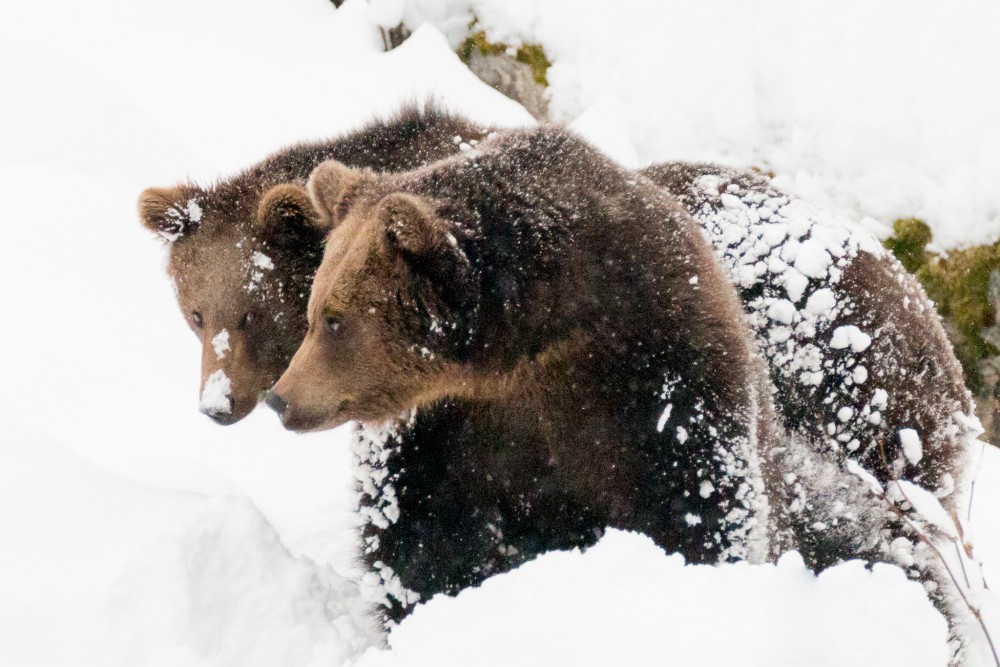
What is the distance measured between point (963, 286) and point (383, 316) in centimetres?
433

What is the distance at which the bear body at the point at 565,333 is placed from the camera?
288 centimetres

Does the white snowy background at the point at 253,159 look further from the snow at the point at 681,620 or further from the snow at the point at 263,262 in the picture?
the snow at the point at 263,262

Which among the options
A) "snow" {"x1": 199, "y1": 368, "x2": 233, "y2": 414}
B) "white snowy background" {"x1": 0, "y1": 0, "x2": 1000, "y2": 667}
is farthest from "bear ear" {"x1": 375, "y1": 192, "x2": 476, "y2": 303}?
"snow" {"x1": 199, "y1": 368, "x2": 233, "y2": 414}

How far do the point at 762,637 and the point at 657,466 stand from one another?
82 centimetres

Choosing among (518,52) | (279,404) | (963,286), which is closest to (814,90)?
(963,286)

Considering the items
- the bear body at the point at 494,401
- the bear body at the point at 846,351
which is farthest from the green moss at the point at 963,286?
the bear body at the point at 846,351

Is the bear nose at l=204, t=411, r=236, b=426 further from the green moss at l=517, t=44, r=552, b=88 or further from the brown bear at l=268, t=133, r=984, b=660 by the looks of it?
the green moss at l=517, t=44, r=552, b=88

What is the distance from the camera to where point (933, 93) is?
626cm

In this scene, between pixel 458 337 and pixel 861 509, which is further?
pixel 861 509

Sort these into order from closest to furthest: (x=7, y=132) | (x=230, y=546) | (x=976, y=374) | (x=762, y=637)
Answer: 1. (x=762, y=637)
2. (x=230, y=546)
3. (x=976, y=374)
4. (x=7, y=132)

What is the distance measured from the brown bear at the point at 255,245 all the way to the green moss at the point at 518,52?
12.2 feet

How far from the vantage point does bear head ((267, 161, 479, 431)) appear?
282 centimetres

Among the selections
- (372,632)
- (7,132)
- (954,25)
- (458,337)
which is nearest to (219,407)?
(372,632)

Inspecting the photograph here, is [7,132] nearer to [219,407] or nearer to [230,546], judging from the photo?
[219,407]
